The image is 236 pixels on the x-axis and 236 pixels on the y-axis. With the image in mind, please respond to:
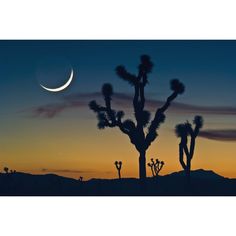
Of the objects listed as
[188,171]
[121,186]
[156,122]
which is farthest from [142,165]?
[188,171]

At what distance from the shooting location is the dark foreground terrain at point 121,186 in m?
22.3

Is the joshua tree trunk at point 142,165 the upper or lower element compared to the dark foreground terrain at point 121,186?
upper

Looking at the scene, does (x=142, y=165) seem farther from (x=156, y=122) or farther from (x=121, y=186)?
(x=156, y=122)

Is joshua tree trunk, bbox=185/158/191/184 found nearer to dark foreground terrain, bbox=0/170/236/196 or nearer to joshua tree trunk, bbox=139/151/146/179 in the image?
dark foreground terrain, bbox=0/170/236/196

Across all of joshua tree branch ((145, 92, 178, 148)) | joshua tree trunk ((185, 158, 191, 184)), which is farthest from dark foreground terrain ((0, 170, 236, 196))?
joshua tree branch ((145, 92, 178, 148))

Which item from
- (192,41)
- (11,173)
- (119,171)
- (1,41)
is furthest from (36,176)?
(192,41)

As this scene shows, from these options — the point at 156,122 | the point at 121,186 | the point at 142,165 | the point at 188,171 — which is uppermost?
the point at 156,122

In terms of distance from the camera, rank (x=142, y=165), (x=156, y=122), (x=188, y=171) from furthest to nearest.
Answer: (x=188, y=171), (x=142, y=165), (x=156, y=122)

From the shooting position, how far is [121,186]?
22297mm

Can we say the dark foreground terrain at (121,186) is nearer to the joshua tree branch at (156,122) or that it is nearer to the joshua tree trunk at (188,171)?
the joshua tree trunk at (188,171)

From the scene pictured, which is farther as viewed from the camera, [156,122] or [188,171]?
[188,171]

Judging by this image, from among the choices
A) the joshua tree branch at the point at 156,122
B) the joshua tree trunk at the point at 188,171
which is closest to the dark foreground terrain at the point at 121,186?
the joshua tree trunk at the point at 188,171

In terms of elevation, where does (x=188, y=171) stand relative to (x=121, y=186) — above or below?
above

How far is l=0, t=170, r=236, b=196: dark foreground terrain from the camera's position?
2228 centimetres
